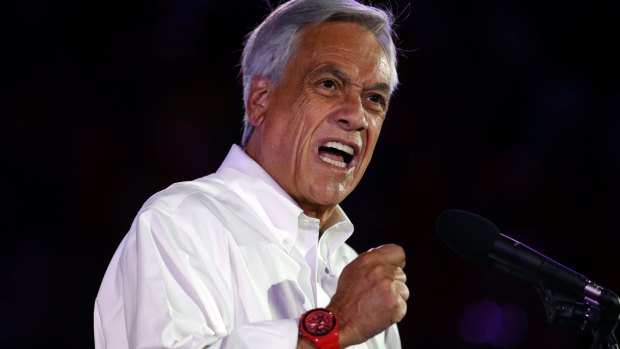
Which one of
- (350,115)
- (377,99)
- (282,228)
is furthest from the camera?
(377,99)

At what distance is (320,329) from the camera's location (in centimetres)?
145

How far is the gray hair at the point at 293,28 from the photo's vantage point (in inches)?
85.7

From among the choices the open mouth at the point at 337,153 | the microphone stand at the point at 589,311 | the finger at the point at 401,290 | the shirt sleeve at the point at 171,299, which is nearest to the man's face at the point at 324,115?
the open mouth at the point at 337,153

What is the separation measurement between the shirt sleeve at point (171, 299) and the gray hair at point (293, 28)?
29.1 inches

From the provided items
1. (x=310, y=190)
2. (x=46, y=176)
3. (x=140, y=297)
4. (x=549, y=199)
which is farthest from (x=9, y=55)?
(x=549, y=199)

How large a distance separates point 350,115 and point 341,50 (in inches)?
8.7

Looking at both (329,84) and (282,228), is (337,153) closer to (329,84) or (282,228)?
(329,84)

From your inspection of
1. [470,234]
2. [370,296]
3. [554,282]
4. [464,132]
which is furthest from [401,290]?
[464,132]

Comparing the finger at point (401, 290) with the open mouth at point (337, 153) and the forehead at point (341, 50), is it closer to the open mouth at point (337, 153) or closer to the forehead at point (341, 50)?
the open mouth at point (337, 153)

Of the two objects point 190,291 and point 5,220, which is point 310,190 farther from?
point 5,220

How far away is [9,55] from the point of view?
2.80 m

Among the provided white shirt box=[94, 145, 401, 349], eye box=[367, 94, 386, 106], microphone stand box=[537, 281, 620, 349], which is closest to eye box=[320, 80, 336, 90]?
eye box=[367, 94, 386, 106]

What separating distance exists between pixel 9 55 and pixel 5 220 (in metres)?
0.69

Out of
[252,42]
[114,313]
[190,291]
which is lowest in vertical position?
[114,313]
